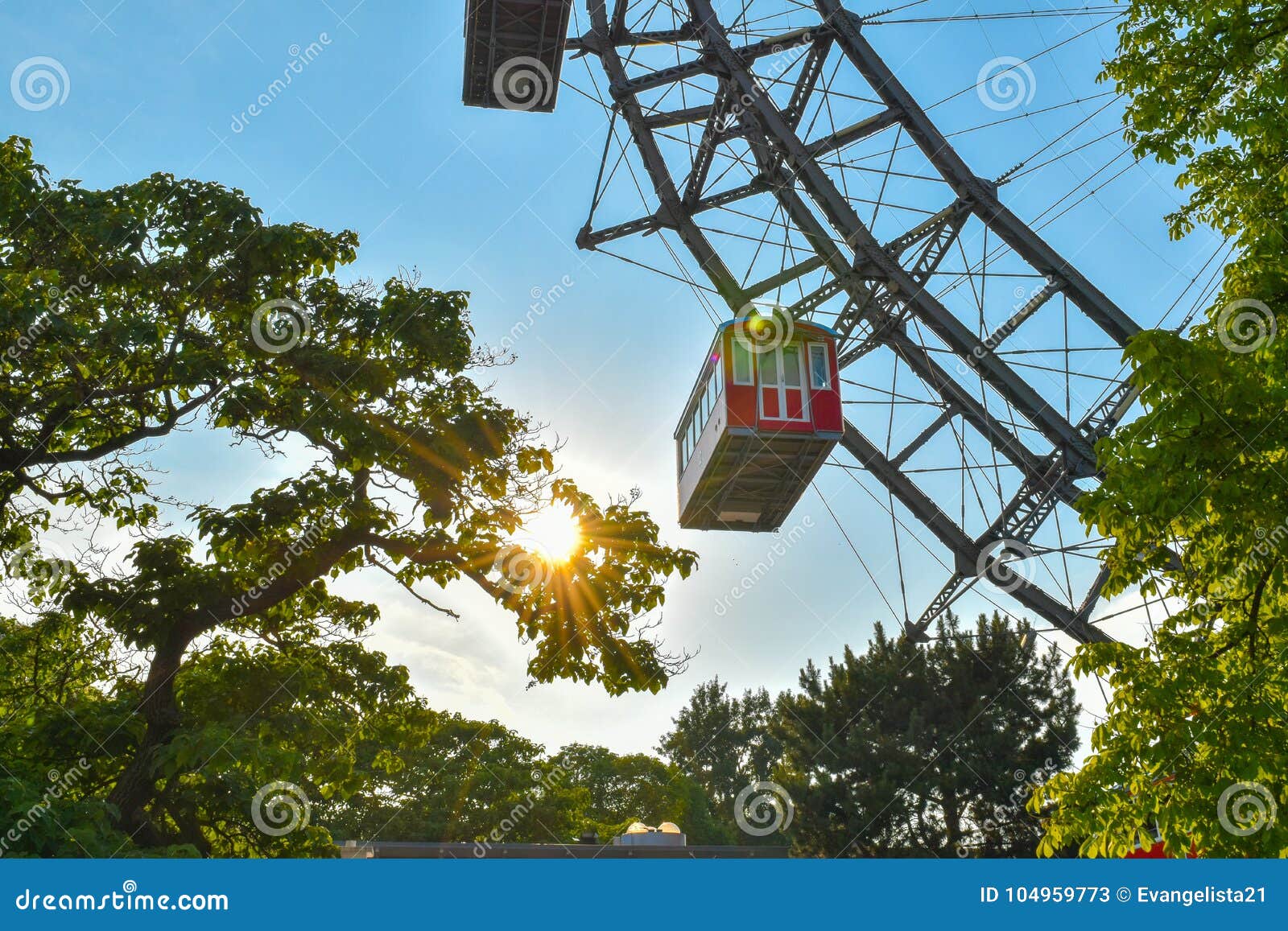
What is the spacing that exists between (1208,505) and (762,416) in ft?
28.1

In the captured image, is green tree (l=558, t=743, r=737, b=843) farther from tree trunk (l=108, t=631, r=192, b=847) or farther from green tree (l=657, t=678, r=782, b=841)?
tree trunk (l=108, t=631, r=192, b=847)

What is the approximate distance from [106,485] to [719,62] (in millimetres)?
12362

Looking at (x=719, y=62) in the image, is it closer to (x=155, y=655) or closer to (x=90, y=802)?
(x=155, y=655)

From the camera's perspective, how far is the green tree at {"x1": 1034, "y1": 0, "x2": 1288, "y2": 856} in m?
6.59

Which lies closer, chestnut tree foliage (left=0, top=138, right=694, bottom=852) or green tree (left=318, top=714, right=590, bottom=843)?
chestnut tree foliage (left=0, top=138, right=694, bottom=852)

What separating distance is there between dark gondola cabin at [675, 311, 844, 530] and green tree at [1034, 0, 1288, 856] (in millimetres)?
7157

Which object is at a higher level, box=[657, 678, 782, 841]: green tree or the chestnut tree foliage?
box=[657, 678, 782, 841]: green tree

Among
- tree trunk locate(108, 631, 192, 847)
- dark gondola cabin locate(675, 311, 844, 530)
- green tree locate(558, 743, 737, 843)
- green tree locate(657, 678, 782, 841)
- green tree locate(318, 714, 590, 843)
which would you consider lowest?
tree trunk locate(108, 631, 192, 847)

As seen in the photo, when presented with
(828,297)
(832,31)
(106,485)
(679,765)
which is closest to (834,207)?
(828,297)

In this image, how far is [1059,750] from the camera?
117 feet

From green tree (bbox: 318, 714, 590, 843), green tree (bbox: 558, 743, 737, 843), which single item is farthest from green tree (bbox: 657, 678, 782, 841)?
green tree (bbox: 318, 714, 590, 843)

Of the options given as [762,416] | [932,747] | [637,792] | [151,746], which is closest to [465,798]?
[637,792]

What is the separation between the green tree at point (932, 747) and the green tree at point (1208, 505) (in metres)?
26.9

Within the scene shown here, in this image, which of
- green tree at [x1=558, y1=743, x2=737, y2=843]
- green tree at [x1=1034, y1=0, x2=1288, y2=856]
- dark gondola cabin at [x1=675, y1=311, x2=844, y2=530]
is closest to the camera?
green tree at [x1=1034, y1=0, x2=1288, y2=856]
